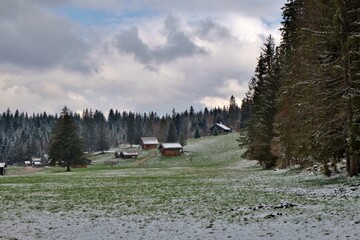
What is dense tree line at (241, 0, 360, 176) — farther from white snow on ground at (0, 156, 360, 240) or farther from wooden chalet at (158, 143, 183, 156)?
wooden chalet at (158, 143, 183, 156)

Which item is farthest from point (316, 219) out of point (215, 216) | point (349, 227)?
point (215, 216)

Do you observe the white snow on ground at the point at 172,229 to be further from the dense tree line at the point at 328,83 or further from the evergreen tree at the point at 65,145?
the evergreen tree at the point at 65,145

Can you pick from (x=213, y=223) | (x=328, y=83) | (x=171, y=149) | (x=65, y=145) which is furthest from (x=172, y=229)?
(x=171, y=149)

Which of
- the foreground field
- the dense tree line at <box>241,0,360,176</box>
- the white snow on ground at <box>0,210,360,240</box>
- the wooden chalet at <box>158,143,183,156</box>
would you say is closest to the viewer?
the white snow on ground at <box>0,210,360,240</box>

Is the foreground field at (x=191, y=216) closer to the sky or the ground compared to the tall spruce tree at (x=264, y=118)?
closer to the ground

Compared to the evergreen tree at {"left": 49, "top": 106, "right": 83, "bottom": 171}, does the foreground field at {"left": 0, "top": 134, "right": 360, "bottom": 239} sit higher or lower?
lower

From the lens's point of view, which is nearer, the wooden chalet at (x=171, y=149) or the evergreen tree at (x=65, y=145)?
the evergreen tree at (x=65, y=145)

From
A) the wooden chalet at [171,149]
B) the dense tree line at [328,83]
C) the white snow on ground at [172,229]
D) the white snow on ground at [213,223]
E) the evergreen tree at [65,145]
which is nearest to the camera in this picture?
the white snow on ground at [172,229]

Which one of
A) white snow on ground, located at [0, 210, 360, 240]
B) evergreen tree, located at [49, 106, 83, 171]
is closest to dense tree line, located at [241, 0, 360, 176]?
white snow on ground, located at [0, 210, 360, 240]

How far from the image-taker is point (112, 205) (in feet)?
60.5

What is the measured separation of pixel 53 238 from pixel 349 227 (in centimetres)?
885

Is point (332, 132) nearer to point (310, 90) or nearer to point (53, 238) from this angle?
point (310, 90)

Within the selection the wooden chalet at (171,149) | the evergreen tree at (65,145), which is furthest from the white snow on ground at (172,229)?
the wooden chalet at (171,149)

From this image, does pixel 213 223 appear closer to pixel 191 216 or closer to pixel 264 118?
pixel 191 216
